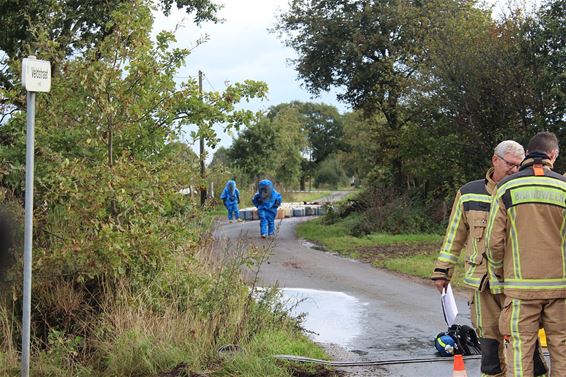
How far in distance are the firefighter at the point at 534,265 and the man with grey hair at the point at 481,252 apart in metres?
0.40

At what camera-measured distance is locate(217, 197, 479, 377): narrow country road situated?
22.2 feet

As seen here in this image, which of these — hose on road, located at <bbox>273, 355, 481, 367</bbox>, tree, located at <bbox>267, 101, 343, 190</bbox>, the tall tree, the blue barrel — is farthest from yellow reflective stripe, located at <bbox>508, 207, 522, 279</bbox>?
tree, located at <bbox>267, 101, 343, 190</bbox>

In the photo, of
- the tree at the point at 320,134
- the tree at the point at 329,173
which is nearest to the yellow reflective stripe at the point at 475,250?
the tree at the point at 320,134

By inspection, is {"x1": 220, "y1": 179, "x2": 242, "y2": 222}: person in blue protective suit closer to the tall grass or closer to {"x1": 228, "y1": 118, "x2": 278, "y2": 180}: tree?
{"x1": 228, "y1": 118, "x2": 278, "y2": 180}: tree

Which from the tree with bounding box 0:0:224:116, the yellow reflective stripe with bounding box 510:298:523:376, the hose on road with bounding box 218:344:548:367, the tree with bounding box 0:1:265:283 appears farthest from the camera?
the tree with bounding box 0:0:224:116

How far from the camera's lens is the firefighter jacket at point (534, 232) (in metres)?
4.77

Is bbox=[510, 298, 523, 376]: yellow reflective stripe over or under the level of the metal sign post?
under

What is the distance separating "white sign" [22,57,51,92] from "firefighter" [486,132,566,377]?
347 cm

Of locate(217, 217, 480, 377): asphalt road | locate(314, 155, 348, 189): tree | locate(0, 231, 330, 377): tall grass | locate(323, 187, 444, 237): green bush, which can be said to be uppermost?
locate(314, 155, 348, 189): tree

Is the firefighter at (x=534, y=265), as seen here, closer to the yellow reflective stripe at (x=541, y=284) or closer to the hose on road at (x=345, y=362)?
the yellow reflective stripe at (x=541, y=284)

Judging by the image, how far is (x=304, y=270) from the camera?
13.2 m

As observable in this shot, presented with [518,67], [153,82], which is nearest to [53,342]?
[153,82]

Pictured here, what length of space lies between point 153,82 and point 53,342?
2.87m

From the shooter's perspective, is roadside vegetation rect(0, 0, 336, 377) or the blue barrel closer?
roadside vegetation rect(0, 0, 336, 377)
